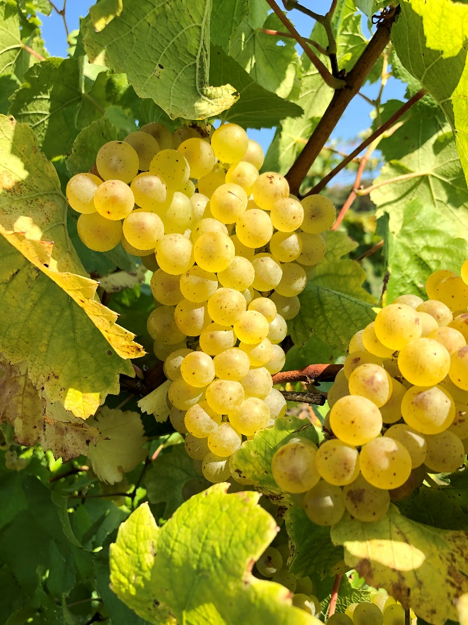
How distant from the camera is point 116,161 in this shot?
0.70m

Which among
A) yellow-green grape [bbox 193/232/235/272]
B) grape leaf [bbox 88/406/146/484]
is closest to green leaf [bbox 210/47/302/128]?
yellow-green grape [bbox 193/232/235/272]

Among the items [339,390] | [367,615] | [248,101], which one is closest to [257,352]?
[339,390]

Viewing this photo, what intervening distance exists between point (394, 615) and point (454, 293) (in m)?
0.41

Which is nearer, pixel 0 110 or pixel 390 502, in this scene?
pixel 390 502

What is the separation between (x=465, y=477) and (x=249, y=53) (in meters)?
0.92

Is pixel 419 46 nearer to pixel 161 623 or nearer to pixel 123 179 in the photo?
pixel 123 179

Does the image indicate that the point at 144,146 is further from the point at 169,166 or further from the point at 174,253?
the point at 174,253

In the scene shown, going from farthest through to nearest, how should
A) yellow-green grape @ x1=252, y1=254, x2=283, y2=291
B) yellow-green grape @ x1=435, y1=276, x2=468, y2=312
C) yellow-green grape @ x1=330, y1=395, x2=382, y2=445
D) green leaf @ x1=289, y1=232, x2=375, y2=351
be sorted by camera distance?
green leaf @ x1=289, y1=232, x2=375, y2=351
yellow-green grape @ x1=252, y1=254, x2=283, y2=291
yellow-green grape @ x1=435, y1=276, x2=468, y2=312
yellow-green grape @ x1=330, y1=395, x2=382, y2=445

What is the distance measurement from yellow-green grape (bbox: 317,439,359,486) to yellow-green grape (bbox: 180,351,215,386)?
201mm

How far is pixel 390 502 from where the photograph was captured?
0.58m

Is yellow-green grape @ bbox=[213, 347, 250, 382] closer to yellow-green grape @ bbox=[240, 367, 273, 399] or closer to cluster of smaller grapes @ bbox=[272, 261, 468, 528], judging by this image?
yellow-green grape @ bbox=[240, 367, 273, 399]

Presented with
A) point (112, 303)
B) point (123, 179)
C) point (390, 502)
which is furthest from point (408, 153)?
point (390, 502)

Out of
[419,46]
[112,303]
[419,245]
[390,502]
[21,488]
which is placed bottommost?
[21,488]

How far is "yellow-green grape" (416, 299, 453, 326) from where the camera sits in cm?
63
